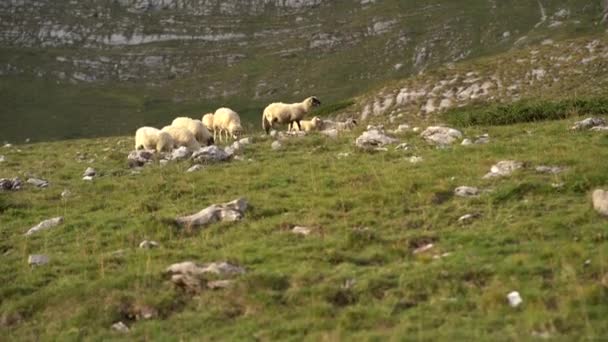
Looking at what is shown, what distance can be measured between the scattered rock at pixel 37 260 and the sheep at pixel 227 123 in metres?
18.8

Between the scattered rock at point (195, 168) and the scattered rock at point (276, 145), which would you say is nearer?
the scattered rock at point (195, 168)

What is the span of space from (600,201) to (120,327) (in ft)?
28.2

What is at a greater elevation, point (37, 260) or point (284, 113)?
point (37, 260)

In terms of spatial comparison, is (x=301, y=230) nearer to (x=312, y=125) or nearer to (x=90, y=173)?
(x=90, y=173)

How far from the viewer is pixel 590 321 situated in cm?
883

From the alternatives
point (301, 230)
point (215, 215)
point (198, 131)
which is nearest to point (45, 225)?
point (215, 215)

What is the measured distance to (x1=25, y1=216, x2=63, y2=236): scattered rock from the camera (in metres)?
15.8

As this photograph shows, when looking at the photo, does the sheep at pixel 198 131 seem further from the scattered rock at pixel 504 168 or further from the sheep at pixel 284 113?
the scattered rock at pixel 504 168

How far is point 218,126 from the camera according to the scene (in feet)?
112

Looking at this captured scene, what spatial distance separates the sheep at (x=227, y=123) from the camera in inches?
1289

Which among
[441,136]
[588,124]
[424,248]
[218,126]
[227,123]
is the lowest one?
[218,126]

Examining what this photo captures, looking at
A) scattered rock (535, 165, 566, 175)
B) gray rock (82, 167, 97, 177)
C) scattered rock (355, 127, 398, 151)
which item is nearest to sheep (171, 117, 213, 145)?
gray rock (82, 167, 97, 177)

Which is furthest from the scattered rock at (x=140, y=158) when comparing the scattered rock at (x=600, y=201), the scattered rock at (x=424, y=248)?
the scattered rock at (x=600, y=201)

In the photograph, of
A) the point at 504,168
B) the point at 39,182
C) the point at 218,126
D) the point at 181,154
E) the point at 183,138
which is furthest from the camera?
the point at 218,126
